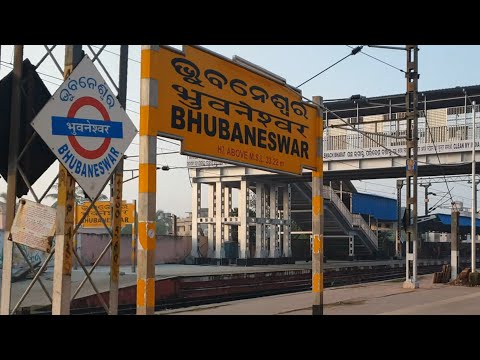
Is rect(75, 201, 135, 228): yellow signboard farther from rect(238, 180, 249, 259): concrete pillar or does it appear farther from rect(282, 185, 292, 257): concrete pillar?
rect(282, 185, 292, 257): concrete pillar

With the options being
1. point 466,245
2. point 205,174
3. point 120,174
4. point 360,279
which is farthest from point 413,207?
point 466,245

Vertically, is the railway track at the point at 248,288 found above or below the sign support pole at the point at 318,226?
below

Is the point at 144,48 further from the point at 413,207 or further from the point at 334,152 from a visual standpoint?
the point at 334,152

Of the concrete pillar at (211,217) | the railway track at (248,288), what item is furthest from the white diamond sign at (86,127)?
the concrete pillar at (211,217)

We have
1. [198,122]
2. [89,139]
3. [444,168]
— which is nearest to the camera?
[89,139]

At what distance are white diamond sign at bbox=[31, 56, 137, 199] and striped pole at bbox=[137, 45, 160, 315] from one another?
1.14 metres

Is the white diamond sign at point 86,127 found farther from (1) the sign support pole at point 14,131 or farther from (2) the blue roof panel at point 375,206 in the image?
(2) the blue roof panel at point 375,206

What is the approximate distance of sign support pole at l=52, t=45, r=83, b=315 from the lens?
6332 mm

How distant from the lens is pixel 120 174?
7270 millimetres

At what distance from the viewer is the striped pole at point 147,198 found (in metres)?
7.49

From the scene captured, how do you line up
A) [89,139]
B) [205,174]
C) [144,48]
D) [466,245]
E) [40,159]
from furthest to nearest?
[466,245] < [205,174] < [144,48] < [40,159] < [89,139]

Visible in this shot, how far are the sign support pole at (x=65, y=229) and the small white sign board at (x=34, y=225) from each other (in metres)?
0.22

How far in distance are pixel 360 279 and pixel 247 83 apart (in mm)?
27769

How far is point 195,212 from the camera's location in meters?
44.6
